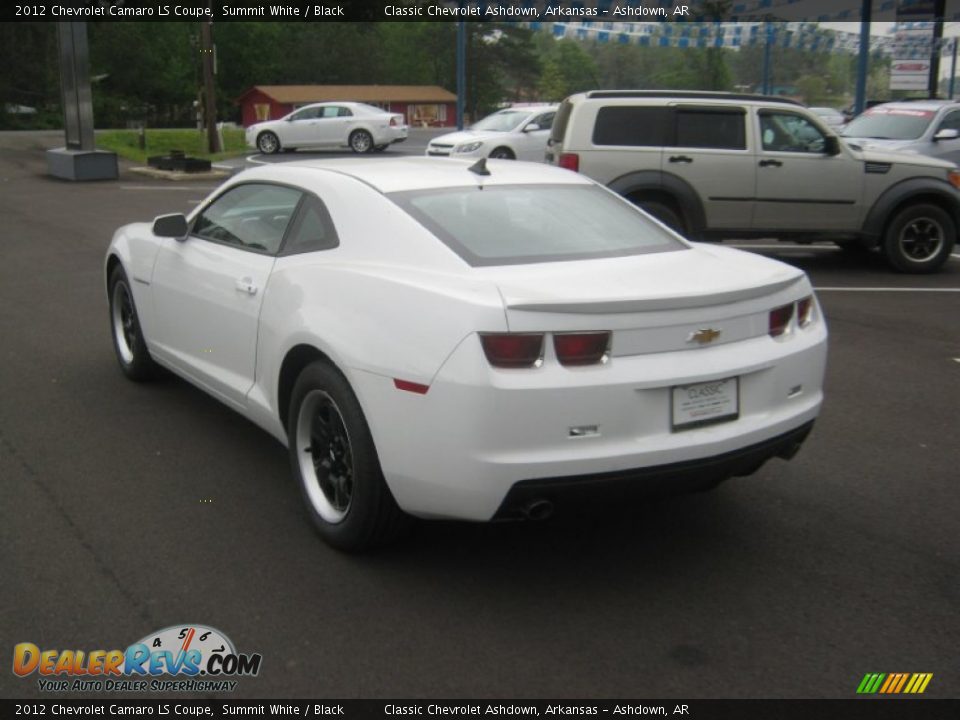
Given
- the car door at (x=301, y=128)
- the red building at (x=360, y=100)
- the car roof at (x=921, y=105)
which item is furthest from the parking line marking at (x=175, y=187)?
the red building at (x=360, y=100)

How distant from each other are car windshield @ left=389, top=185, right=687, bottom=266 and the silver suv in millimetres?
6365

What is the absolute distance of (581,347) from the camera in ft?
11.6

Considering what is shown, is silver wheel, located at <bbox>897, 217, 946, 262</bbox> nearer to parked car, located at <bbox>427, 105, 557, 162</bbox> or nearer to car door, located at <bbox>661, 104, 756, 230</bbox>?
car door, located at <bbox>661, 104, 756, 230</bbox>

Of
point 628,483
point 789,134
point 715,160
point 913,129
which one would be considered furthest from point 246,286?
point 913,129

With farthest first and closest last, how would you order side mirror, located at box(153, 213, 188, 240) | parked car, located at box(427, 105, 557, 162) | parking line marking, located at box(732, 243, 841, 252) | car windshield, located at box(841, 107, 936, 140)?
parked car, located at box(427, 105, 557, 162)
car windshield, located at box(841, 107, 936, 140)
parking line marking, located at box(732, 243, 841, 252)
side mirror, located at box(153, 213, 188, 240)

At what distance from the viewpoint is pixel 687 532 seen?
4.37 m

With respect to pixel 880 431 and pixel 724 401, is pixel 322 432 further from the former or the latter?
pixel 880 431

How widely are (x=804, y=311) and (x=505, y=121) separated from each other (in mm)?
20839

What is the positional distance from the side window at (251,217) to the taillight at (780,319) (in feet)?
7.25

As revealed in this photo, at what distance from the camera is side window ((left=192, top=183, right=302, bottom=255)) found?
4918 millimetres

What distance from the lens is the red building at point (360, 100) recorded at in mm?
69062

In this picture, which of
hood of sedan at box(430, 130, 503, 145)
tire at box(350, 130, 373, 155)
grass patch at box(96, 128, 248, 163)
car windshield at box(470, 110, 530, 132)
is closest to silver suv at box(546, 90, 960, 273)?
hood of sedan at box(430, 130, 503, 145)

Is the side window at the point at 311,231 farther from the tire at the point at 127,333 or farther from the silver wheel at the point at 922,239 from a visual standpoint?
the silver wheel at the point at 922,239
